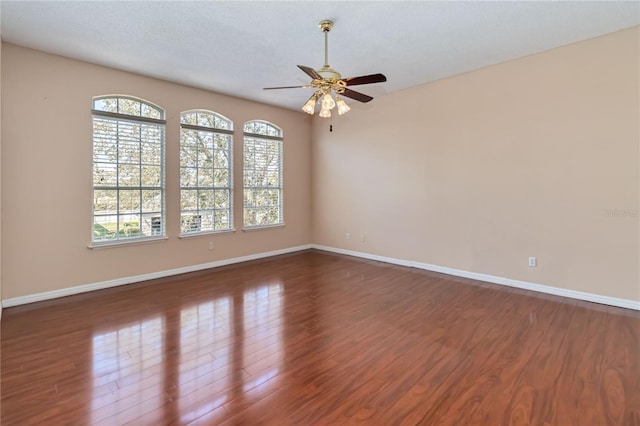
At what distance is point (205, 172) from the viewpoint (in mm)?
5426

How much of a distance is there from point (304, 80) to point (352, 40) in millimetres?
1424

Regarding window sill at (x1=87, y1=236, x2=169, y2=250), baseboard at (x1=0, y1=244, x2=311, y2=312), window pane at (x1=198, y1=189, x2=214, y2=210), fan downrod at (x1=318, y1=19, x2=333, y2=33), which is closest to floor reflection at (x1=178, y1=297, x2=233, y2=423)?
baseboard at (x1=0, y1=244, x2=311, y2=312)

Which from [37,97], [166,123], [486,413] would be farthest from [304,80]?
[486,413]

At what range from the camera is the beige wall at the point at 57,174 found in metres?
3.64

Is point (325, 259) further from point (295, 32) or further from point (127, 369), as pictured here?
point (127, 369)

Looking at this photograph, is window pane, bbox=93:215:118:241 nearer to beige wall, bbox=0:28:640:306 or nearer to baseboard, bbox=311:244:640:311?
beige wall, bbox=0:28:640:306

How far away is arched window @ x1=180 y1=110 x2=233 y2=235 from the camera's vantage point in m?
5.17

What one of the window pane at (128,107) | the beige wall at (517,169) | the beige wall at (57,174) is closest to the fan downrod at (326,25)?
the beige wall at (517,169)

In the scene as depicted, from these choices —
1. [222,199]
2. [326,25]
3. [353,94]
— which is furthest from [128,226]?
[326,25]

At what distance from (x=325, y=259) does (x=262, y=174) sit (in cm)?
206

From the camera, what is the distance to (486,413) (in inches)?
76.2

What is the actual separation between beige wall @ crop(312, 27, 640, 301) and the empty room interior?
0.08ft

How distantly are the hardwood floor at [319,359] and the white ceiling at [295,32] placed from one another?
9.77 ft

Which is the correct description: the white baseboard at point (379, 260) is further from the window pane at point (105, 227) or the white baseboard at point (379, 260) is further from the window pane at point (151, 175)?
the window pane at point (151, 175)
